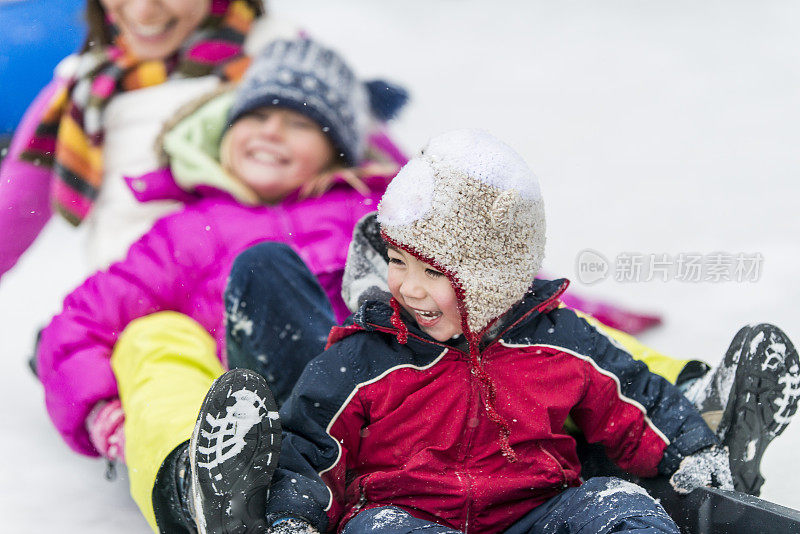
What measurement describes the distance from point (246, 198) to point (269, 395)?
891 mm

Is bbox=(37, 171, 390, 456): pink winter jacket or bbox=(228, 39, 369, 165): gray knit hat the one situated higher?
bbox=(228, 39, 369, 165): gray knit hat

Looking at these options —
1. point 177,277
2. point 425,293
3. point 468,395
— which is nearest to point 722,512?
point 468,395

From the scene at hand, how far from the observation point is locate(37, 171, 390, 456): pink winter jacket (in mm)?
1564

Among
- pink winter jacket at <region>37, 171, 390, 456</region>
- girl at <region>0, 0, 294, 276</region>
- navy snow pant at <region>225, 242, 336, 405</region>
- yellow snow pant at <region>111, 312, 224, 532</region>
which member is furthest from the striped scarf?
navy snow pant at <region>225, 242, 336, 405</region>

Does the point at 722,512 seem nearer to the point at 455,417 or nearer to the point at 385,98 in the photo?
the point at 455,417

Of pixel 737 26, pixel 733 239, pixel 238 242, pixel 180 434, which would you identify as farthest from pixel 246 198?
pixel 737 26

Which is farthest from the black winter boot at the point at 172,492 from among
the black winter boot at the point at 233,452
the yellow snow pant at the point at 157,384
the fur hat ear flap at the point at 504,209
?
the fur hat ear flap at the point at 504,209

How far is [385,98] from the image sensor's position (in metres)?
2.00

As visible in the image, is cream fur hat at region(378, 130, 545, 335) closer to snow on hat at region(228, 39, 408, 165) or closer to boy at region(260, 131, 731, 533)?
boy at region(260, 131, 731, 533)

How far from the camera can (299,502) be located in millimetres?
1018

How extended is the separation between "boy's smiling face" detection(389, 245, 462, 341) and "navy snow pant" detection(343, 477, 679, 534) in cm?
20


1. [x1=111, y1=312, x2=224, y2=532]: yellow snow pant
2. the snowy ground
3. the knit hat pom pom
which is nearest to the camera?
[x1=111, y1=312, x2=224, y2=532]: yellow snow pant

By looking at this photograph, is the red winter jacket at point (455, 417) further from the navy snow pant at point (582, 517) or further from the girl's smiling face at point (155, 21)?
the girl's smiling face at point (155, 21)

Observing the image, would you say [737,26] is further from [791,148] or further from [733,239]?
[733,239]
